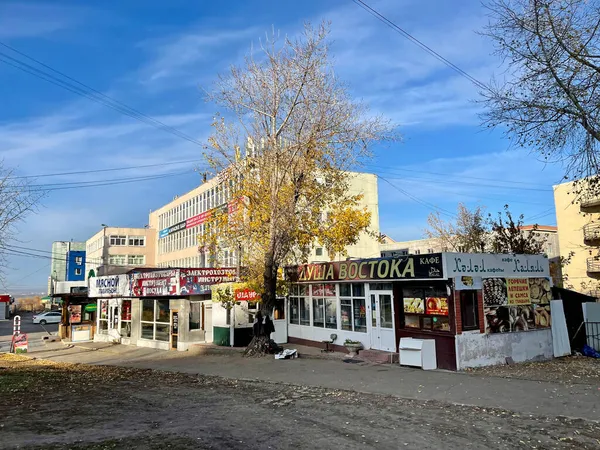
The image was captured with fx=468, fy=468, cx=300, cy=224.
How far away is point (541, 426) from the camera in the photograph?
7938 mm

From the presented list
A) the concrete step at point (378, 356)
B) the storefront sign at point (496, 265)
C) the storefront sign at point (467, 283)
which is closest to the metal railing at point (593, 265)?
the storefront sign at point (496, 265)

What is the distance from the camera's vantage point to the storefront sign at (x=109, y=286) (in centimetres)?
2650

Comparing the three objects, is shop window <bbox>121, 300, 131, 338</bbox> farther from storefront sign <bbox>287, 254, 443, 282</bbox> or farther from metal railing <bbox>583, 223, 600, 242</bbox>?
metal railing <bbox>583, 223, 600, 242</bbox>

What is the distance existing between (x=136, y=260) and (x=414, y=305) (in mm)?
62392

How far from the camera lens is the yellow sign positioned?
15555mm

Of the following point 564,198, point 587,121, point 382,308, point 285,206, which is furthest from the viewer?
point 564,198

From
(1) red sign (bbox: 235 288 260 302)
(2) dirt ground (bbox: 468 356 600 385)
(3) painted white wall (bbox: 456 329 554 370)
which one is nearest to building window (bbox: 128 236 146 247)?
(1) red sign (bbox: 235 288 260 302)

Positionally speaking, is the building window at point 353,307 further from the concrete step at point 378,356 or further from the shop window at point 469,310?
the shop window at point 469,310

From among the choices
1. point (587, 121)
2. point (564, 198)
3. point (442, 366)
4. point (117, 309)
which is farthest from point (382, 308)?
point (564, 198)

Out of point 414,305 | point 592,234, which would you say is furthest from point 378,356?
point 592,234

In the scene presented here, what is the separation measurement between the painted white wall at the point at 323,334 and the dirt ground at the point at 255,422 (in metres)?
5.95

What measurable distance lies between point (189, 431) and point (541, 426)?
5.87 metres

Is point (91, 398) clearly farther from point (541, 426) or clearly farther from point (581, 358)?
point (581, 358)

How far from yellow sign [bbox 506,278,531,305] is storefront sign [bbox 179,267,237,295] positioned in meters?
12.3
